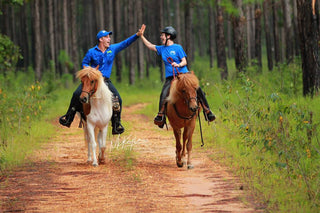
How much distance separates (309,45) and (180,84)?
6081mm

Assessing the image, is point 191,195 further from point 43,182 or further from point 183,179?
point 43,182

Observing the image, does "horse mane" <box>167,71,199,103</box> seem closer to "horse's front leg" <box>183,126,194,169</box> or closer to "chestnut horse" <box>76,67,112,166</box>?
"horse's front leg" <box>183,126,194,169</box>

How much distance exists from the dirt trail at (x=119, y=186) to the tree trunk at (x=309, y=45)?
15.4ft

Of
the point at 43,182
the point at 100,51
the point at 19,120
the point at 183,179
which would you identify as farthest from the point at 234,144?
the point at 19,120

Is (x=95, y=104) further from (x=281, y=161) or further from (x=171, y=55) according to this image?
(x=281, y=161)

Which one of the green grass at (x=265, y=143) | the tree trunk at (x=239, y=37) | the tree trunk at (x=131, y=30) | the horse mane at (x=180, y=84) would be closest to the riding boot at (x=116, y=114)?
the green grass at (x=265, y=143)

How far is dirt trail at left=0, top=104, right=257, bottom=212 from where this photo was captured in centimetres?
646

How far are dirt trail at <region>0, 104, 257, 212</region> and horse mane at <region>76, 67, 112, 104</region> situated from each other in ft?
4.37

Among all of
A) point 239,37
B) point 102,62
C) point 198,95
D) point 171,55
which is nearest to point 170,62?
point 171,55

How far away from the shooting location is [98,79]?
30.1 feet

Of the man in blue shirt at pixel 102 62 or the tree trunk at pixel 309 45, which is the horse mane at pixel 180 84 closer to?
the man in blue shirt at pixel 102 62

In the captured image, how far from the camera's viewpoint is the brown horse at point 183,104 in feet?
28.0

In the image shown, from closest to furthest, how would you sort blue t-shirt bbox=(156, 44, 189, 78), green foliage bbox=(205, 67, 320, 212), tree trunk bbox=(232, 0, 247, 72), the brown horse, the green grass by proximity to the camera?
green foliage bbox=(205, 67, 320, 212) < the green grass < the brown horse < blue t-shirt bbox=(156, 44, 189, 78) < tree trunk bbox=(232, 0, 247, 72)

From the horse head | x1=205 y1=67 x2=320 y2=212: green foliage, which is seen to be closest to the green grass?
x1=205 y1=67 x2=320 y2=212: green foliage
